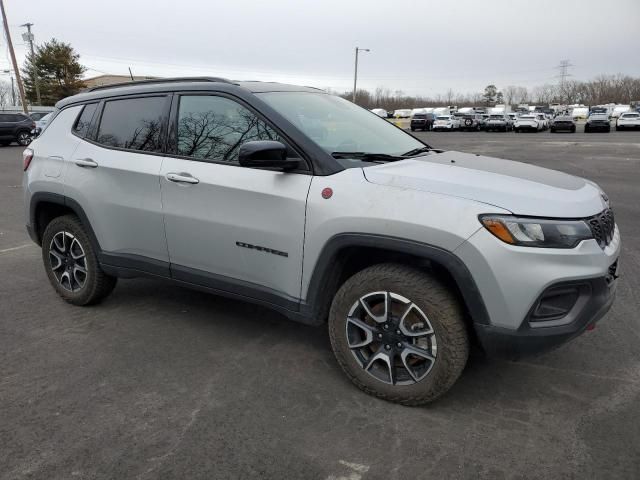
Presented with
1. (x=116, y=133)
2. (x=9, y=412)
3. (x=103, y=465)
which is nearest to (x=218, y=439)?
(x=103, y=465)

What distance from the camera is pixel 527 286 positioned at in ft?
8.28

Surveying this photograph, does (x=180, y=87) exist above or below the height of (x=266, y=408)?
above

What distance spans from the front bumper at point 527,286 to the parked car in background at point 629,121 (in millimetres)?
44050

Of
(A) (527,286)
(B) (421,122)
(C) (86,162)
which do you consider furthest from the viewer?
(B) (421,122)

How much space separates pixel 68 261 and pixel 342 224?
2726 millimetres

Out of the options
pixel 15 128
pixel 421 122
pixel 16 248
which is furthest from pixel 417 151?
pixel 421 122

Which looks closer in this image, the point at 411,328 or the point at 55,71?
the point at 411,328

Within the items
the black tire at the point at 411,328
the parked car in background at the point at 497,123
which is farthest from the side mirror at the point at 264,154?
the parked car in background at the point at 497,123

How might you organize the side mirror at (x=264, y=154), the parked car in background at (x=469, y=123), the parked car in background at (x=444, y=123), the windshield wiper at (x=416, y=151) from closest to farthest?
1. the side mirror at (x=264, y=154)
2. the windshield wiper at (x=416, y=151)
3. the parked car in background at (x=444, y=123)
4. the parked car in background at (x=469, y=123)

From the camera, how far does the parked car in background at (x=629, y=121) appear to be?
39688 millimetres

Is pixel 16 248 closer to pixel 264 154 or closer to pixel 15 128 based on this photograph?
pixel 264 154

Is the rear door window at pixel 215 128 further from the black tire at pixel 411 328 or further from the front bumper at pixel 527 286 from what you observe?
the front bumper at pixel 527 286

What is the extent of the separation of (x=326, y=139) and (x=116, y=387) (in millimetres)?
1989

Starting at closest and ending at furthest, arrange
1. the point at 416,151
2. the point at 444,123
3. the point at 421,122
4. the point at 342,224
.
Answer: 1. the point at 342,224
2. the point at 416,151
3. the point at 444,123
4. the point at 421,122
